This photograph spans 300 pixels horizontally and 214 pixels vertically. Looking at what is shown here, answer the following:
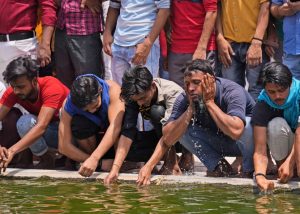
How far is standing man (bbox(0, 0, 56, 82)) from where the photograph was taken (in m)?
9.34

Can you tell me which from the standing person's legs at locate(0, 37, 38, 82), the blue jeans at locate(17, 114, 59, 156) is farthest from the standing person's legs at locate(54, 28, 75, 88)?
the blue jeans at locate(17, 114, 59, 156)

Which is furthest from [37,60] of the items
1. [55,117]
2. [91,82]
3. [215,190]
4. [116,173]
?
[215,190]

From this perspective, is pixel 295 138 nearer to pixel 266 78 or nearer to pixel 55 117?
pixel 266 78

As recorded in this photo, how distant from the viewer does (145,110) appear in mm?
8328

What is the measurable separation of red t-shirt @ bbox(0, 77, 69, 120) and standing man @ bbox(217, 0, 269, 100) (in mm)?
1761

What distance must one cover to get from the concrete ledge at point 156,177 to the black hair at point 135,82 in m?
0.81

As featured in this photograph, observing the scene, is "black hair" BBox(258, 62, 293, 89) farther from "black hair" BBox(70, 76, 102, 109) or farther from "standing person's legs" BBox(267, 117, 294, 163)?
"black hair" BBox(70, 76, 102, 109)

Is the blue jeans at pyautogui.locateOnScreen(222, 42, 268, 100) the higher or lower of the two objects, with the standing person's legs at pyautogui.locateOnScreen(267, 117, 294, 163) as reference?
higher

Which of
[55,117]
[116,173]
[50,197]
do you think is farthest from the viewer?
[55,117]

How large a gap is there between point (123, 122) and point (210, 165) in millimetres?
984

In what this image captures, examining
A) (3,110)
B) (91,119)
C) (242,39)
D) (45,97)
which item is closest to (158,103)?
(91,119)

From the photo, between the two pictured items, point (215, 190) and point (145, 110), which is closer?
point (215, 190)

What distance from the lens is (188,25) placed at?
8.73m

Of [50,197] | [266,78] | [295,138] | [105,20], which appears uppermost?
[105,20]
